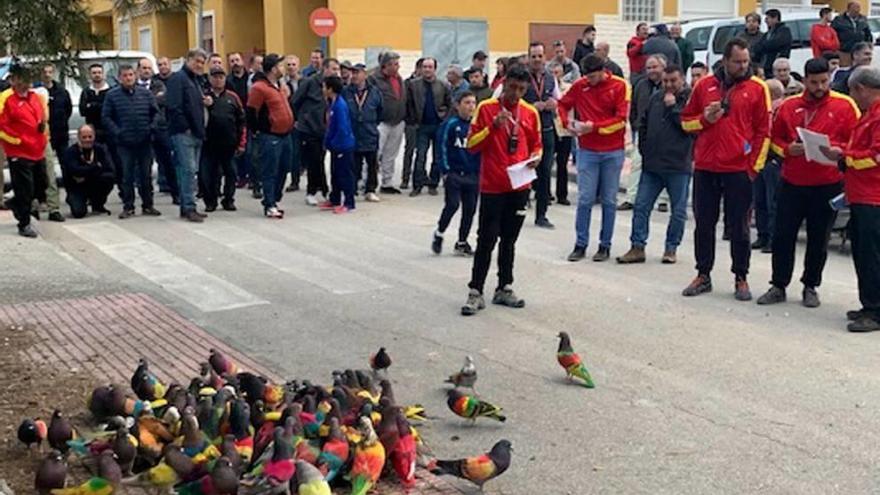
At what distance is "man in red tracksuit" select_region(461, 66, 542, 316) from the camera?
8.36m

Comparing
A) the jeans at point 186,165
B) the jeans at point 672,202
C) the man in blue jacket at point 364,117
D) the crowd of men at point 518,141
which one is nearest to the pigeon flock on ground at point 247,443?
the crowd of men at point 518,141

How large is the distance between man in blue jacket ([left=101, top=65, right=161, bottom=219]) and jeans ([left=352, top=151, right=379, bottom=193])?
264 centimetres

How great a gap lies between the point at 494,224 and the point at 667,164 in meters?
2.49

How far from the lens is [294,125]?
47.6 feet

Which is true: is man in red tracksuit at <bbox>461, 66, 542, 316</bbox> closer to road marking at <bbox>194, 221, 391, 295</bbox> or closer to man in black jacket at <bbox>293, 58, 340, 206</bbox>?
road marking at <bbox>194, 221, 391, 295</bbox>

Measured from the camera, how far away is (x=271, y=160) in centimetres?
1336

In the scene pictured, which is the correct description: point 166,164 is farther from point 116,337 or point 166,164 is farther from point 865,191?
point 865,191

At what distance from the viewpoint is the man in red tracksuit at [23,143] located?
37.0ft

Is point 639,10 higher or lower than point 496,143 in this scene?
higher

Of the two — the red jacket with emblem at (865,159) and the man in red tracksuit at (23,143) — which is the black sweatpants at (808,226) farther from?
the man in red tracksuit at (23,143)

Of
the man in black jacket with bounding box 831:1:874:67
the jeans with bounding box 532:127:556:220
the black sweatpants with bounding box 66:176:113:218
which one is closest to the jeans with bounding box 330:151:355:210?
the jeans with bounding box 532:127:556:220

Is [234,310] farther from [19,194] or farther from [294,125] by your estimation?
[294,125]

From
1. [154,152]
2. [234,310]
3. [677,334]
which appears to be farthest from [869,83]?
[154,152]

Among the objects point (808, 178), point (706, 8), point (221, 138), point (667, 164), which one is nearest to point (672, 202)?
point (667, 164)
